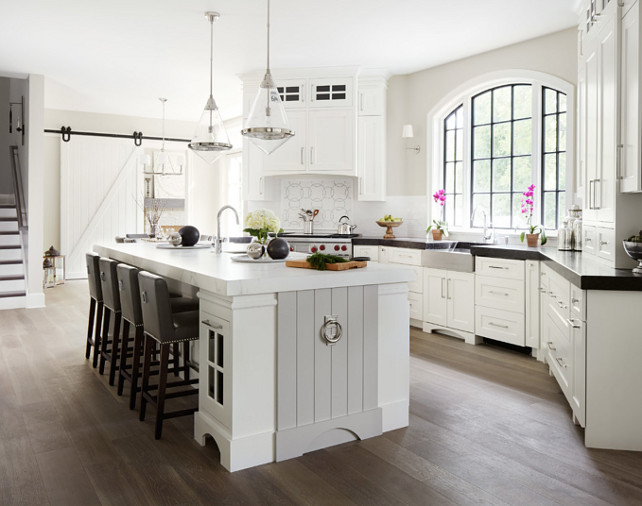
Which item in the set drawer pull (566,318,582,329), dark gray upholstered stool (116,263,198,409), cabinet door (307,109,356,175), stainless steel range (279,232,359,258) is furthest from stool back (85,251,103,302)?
drawer pull (566,318,582,329)

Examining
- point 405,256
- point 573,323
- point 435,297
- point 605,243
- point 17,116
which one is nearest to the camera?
point 573,323

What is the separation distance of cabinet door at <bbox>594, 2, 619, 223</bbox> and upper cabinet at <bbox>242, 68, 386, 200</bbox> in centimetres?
334

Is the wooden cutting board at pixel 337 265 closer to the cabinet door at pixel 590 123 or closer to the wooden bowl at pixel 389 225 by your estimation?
the cabinet door at pixel 590 123

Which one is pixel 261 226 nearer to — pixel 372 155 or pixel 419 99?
pixel 372 155

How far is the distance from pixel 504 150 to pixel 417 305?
1.93m

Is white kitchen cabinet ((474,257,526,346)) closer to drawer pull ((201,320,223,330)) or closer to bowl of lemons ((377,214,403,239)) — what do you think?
bowl of lemons ((377,214,403,239))

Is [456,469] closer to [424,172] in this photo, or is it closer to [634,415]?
[634,415]

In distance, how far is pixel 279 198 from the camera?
766 centimetres

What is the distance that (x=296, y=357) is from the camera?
2.88 meters

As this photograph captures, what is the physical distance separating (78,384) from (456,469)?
9.09ft

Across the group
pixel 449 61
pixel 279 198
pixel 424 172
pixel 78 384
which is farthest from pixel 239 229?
pixel 78 384

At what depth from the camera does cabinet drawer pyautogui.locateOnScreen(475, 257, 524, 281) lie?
16.1ft

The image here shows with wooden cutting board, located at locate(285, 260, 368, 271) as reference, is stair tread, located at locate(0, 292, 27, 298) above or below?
below

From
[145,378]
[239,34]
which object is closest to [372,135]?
[239,34]
